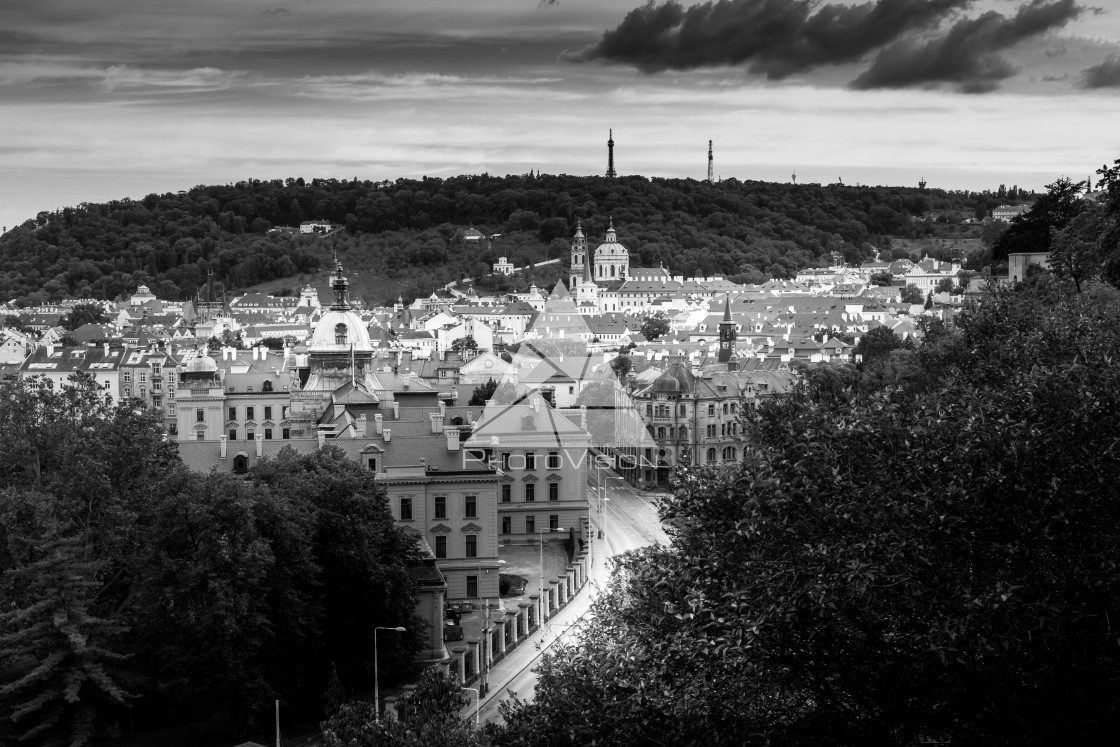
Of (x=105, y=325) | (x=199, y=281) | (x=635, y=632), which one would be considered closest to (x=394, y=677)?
(x=635, y=632)

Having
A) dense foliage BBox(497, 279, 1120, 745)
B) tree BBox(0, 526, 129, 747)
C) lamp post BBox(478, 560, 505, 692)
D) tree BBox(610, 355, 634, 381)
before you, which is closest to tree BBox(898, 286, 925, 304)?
tree BBox(610, 355, 634, 381)

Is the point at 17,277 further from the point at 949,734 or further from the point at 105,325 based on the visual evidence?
the point at 949,734

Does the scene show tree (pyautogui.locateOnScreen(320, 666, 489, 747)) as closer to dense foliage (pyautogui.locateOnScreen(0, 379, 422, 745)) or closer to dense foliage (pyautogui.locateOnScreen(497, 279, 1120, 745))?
dense foliage (pyautogui.locateOnScreen(497, 279, 1120, 745))

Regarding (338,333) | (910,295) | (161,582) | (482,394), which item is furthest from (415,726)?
(910,295)

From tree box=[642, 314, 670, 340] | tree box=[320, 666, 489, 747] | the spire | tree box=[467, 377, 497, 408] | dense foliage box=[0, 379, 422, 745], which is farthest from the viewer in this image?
tree box=[642, 314, 670, 340]

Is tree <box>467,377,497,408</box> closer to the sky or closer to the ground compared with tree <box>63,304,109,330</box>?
closer to the sky

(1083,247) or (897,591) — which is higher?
(1083,247)

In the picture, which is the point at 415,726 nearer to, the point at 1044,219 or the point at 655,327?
the point at 1044,219
